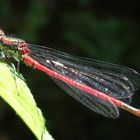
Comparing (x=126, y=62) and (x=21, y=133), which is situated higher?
(x=126, y=62)

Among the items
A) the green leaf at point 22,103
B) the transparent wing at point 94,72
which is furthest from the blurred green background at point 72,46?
the green leaf at point 22,103

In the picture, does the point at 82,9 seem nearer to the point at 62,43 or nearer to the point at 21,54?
the point at 62,43

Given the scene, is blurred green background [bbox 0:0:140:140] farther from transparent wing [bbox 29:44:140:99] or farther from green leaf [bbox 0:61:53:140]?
green leaf [bbox 0:61:53:140]

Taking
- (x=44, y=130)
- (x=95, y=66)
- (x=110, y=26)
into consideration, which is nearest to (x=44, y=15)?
(x=110, y=26)

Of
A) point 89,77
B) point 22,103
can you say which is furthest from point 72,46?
point 22,103

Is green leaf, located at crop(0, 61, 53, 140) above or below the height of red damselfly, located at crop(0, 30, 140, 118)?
above

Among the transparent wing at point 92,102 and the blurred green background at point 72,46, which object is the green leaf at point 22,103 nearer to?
the transparent wing at point 92,102

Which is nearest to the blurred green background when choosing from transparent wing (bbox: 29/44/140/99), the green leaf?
transparent wing (bbox: 29/44/140/99)
